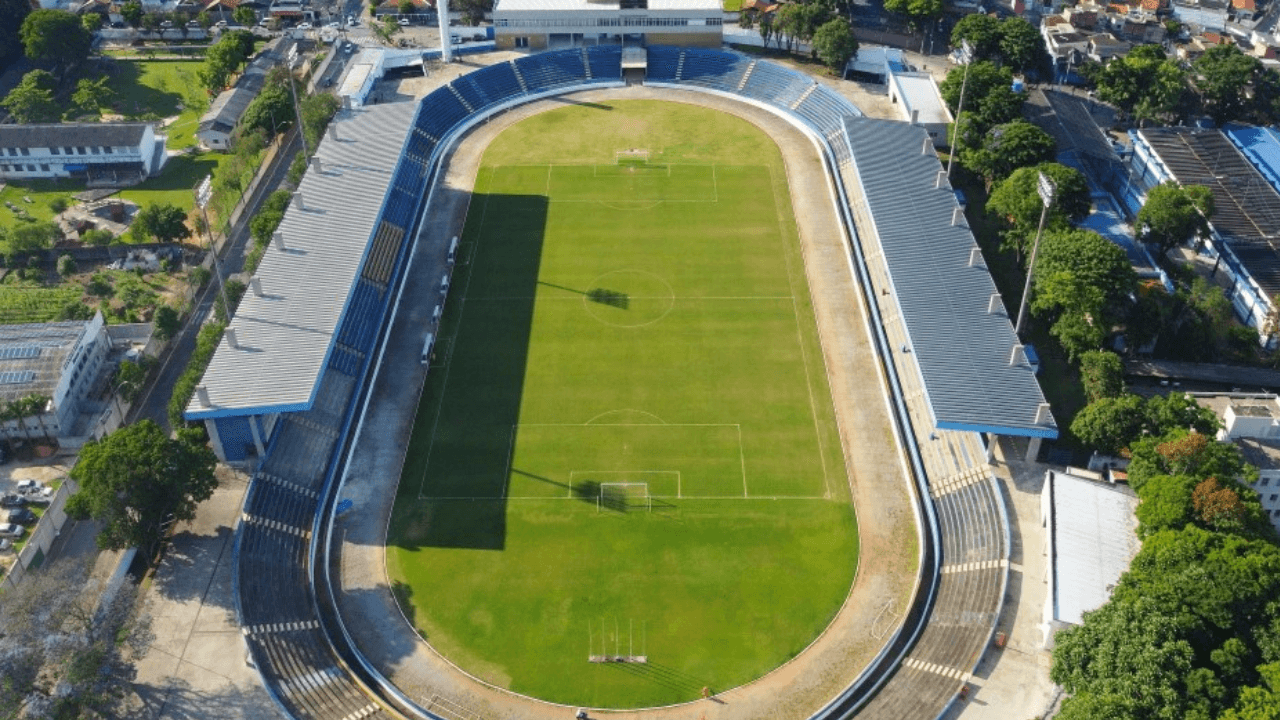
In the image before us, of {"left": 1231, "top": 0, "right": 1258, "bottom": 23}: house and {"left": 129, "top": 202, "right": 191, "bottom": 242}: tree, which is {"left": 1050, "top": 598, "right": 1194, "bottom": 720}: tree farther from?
{"left": 1231, "top": 0, "right": 1258, "bottom": 23}: house

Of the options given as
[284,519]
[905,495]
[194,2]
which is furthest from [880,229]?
[194,2]

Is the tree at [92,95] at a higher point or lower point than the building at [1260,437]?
lower

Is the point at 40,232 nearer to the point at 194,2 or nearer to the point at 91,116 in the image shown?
the point at 91,116

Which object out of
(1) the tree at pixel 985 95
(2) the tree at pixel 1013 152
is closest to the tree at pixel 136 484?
(2) the tree at pixel 1013 152

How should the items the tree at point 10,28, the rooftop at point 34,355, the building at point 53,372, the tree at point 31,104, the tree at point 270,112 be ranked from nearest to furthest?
the building at point 53,372 → the rooftop at point 34,355 → the tree at point 270,112 → the tree at point 31,104 → the tree at point 10,28

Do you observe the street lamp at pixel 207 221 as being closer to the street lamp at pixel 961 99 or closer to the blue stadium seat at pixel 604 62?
the blue stadium seat at pixel 604 62

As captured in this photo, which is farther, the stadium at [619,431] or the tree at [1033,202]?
the tree at [1033,202]

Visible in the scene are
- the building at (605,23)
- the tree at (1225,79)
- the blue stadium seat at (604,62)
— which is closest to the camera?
the tree at (1225,79)
